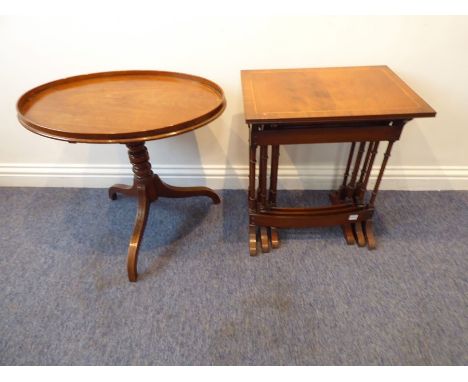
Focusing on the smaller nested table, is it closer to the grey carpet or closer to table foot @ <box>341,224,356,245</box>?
table foot @ <box>341,224,356,245</box>

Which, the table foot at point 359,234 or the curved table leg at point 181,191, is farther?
the curved table leg at point 181,191

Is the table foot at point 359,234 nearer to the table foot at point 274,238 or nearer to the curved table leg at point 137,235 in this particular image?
the table foot at point 274,238

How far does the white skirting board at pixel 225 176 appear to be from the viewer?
1.75 m

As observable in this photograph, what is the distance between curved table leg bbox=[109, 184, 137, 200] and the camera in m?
1.63

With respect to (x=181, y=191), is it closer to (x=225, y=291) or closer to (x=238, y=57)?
(x=225, y=291)

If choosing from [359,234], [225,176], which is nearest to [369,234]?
[359,234]

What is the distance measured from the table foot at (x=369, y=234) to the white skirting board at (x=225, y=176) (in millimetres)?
390

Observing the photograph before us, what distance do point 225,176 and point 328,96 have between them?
0.83m

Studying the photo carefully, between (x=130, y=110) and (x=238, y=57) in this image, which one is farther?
(x=238, y=57)

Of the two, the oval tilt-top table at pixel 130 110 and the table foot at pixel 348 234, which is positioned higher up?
the oval tilt-top table at pixel 130 110

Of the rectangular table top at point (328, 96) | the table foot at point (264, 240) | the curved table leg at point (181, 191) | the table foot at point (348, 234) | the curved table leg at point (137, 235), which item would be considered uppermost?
the rectangular table top at point (328, 96)

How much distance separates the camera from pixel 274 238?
146 cm

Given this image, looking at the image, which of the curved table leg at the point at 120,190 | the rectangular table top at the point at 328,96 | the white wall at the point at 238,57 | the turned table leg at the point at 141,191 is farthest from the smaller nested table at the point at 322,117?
the curved table leg at the point at 120,190

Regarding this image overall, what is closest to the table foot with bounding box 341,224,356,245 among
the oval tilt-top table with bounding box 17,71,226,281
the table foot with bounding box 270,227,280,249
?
the table foot with bounding box 270,227,280,249
